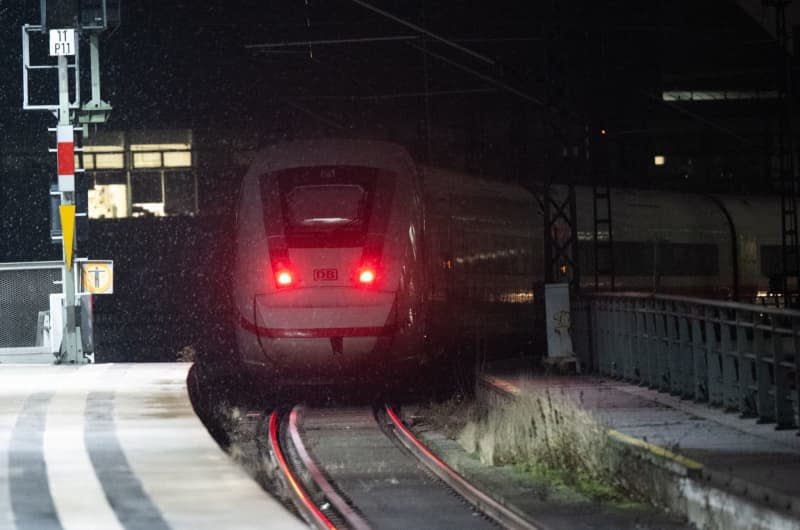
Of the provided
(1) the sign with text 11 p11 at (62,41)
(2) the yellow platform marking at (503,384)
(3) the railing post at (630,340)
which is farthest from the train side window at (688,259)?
(1) the sign with text 11 p11 at (62,41)

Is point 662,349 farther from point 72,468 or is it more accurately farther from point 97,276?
point 72,468

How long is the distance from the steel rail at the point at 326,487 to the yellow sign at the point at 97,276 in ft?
12.1

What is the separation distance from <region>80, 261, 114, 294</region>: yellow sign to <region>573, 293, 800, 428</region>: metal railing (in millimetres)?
6630

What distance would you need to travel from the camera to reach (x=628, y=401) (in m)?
15.0

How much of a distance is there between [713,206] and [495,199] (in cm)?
1308

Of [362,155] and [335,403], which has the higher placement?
[362,155]

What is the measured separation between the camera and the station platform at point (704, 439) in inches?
343

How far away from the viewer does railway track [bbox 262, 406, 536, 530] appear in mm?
10312

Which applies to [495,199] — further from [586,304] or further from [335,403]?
[335,403]

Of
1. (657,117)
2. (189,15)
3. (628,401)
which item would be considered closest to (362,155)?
(628,401)

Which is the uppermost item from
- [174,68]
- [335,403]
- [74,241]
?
[174,68]

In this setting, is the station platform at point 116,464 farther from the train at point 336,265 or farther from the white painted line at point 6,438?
the train at point 336,265

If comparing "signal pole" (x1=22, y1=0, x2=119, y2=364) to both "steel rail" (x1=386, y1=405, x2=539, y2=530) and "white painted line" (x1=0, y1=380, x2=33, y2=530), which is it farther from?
"steel rail" (x1=386, y1=405, x2=539, y2=530)

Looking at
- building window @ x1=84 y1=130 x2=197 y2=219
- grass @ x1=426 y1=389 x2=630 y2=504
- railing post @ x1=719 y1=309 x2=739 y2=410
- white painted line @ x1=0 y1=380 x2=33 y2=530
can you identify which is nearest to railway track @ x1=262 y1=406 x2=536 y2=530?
grass @ x1=426 y1=389 x2=630 y2=504
